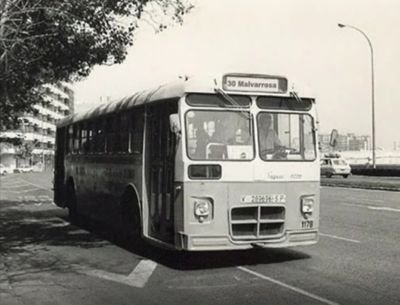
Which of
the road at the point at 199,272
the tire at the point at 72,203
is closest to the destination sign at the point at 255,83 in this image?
the road at the point at 199,272

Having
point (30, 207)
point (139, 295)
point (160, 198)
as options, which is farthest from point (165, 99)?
point (30, 207)

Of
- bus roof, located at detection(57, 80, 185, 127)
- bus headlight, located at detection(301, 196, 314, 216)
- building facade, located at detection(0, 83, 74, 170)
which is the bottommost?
bus headlight, located at detection(301, 196, 314, 216)

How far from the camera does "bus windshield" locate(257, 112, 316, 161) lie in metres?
10.1

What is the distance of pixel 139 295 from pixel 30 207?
18403 millimetres

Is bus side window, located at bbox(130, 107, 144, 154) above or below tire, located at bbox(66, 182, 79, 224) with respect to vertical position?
above

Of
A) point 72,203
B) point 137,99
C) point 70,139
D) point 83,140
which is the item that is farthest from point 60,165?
point 137,99

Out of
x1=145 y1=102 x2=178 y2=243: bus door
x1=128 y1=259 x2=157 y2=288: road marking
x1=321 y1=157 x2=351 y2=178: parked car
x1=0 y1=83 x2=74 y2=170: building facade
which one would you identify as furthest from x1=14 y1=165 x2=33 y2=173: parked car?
x1=128 y1=259 x2=157 y2=288: road marking

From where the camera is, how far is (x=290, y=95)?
10352 millimetres

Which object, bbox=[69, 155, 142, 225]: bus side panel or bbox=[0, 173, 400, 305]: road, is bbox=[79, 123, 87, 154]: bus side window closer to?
bbox=[69, 155, 142, 225]: bus side panel

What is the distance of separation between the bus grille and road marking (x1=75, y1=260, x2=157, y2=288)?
1410 mm

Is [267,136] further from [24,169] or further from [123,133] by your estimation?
[24,169]

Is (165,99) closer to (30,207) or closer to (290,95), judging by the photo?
(290,95)

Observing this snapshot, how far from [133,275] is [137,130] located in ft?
10.1

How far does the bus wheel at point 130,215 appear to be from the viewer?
11828 millimetres
